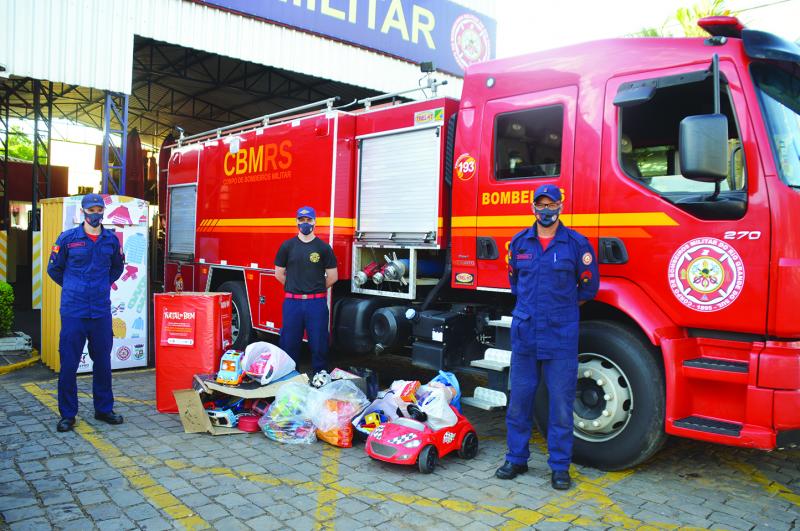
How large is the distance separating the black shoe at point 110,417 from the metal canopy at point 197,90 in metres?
11.8

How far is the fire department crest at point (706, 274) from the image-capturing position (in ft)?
12.4

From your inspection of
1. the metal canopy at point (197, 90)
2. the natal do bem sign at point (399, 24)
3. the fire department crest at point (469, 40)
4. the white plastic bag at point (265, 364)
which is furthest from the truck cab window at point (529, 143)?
the metal canopy at point (197, 90)

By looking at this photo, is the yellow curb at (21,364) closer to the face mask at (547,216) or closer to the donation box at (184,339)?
the donation box at (184,339)

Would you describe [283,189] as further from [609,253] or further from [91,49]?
[91,49]

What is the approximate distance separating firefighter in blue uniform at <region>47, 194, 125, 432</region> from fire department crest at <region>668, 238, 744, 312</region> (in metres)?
4.38

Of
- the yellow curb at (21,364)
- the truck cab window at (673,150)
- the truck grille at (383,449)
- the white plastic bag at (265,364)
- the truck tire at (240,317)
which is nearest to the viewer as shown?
the truck cab window at (673,150)

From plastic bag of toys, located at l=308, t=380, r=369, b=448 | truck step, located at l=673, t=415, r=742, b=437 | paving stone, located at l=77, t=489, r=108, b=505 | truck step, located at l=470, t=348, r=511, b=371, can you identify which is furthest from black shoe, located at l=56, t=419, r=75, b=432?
truck step, located at l=673, t=415, r=742, b=437

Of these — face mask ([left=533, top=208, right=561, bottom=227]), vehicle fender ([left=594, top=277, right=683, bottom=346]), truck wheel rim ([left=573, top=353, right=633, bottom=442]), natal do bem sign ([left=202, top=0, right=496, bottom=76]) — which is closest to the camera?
vehicle fender ([left=594, top=277, right=683, bottom=346])

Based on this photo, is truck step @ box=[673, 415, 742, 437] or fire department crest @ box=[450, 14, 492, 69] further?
fire department crest @ box=[450, 14, 492, 69]

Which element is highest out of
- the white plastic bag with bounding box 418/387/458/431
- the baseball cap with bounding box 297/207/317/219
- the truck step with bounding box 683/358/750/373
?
the baseball cap with bounding box 297/207/317/219

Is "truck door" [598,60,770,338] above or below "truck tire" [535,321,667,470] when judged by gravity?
above

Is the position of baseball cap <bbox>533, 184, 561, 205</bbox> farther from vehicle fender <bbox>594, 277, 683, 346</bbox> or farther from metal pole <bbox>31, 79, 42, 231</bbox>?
metal pole <bbox>31, 79, 42, 231</bbox>

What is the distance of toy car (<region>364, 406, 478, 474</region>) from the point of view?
4309 mm

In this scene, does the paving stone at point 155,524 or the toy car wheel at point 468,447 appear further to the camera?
the toy car wheel at point 468,447
